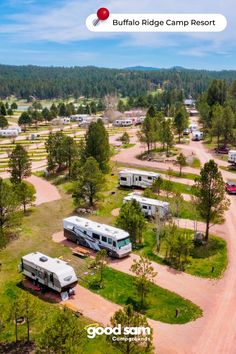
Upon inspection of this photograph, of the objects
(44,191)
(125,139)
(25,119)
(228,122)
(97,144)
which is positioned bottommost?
(44,191)

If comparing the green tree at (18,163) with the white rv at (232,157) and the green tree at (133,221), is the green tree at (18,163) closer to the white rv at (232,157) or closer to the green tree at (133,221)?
the green tree at (133,221)

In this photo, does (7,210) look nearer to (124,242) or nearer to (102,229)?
(102,229)

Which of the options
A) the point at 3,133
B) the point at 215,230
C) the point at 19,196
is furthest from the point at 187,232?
the point at 3,133

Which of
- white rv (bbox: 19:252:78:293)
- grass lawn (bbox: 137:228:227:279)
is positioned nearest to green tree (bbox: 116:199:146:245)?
grass lawn (bbox: 137:228:227:279)

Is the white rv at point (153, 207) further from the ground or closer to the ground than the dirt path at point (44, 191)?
further from the ground

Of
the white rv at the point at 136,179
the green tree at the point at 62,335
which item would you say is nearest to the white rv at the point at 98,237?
the green tree at the point at 62,335

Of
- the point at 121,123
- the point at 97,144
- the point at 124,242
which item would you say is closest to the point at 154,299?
the point at 124,242
